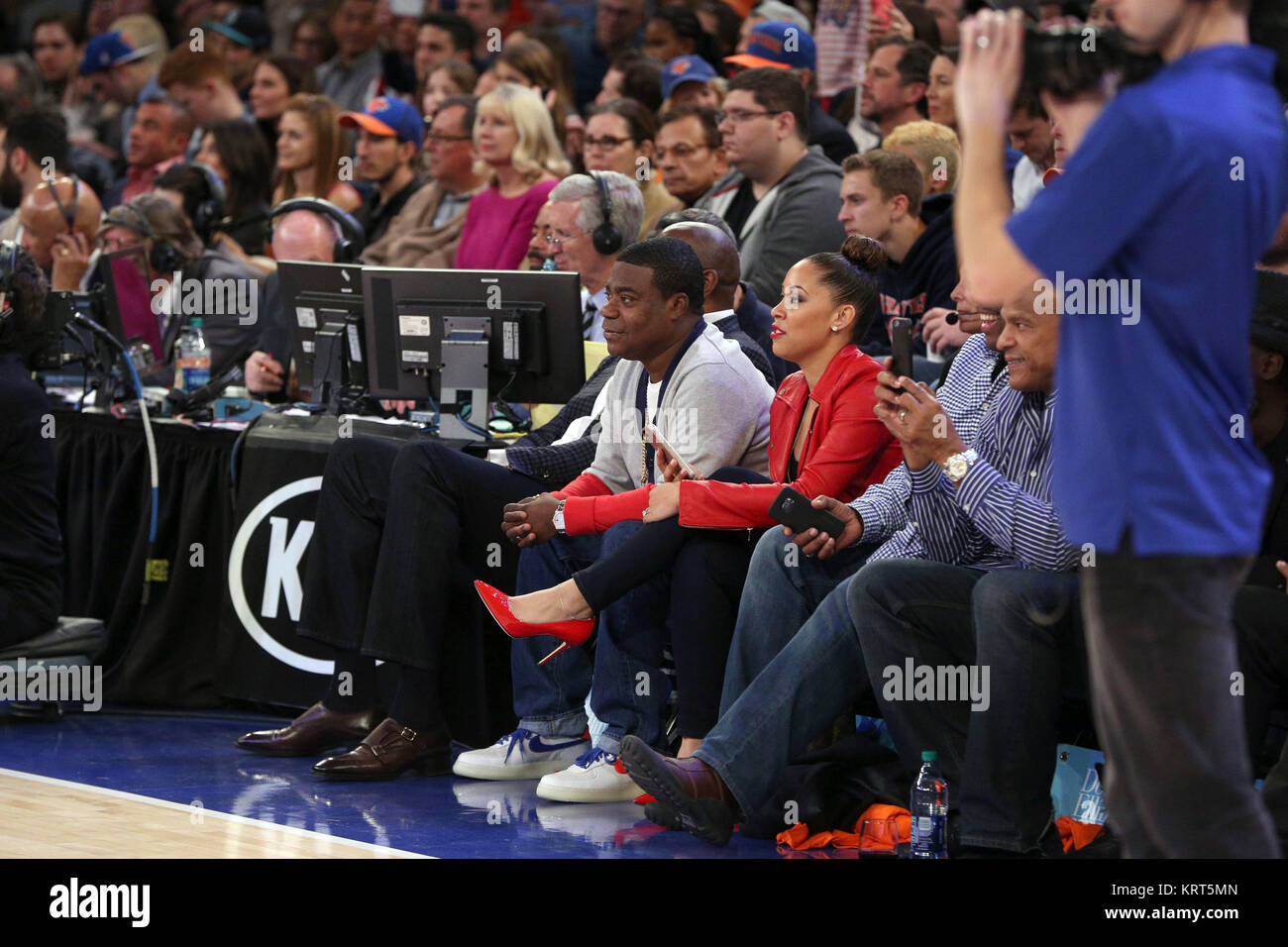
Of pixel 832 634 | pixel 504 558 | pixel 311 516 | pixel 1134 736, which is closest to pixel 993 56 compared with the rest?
pixel 1134 736

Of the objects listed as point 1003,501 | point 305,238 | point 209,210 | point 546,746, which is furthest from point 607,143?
point 1003,501

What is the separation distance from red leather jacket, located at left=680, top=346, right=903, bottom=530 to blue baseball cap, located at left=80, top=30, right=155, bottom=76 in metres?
7.99

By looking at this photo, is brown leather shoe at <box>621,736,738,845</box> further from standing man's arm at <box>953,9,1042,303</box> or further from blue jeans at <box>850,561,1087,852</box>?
standing man's arm at <box>953,9,1042,303</box>

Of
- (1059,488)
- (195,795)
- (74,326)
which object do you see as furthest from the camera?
(74,326)

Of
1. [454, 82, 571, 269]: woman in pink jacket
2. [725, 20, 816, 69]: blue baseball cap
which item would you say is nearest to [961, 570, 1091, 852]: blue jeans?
[454, 82, 571, 269]: woman in pink jacket

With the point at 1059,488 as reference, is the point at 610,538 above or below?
below

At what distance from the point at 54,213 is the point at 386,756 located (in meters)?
3.77

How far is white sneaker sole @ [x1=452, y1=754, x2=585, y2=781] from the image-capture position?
4.85 metres

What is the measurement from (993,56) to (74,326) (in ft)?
14.7

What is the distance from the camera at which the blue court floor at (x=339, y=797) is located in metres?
4.08

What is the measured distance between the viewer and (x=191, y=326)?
6.33 m

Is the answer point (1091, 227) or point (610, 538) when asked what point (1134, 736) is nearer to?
point (1091, 227)

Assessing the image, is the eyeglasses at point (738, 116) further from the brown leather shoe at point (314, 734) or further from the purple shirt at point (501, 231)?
the brown leather shoe at point (314, 734)

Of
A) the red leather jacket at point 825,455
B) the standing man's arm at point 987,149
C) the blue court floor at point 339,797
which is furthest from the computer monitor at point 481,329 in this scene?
the standing man's arm at point 987,149
